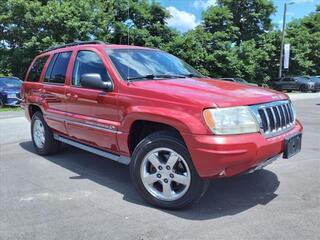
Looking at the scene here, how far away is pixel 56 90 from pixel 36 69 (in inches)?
51.7

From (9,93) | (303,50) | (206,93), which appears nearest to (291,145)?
(206,93)

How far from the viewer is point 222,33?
128ft

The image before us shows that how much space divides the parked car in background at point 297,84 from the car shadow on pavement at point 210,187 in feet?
107

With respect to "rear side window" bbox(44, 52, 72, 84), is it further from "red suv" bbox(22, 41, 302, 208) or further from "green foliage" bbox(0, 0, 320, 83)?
"green foliage" bbox(0, 0, 320, 83)

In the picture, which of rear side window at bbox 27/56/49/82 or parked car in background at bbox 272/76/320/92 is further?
parked car in background at bbox 272/76/320/92

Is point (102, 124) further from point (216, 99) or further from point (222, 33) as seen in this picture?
point (222, 33)

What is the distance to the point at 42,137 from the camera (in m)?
7.51

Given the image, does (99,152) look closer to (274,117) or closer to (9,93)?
(274,117)

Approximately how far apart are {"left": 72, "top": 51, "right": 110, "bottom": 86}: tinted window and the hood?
643 mm

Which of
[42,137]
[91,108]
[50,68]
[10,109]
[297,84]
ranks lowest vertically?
[297,84]

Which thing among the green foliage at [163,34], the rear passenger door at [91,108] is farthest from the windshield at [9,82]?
the rear passenger door at [91,108]

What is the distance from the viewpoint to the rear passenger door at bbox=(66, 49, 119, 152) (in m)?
5.49

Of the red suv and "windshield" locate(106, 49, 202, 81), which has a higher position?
"windshield" locate(106, 49, 202, 81)

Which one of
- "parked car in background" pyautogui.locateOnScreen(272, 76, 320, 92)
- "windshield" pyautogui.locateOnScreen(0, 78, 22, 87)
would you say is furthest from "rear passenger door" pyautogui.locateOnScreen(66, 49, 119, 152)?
"parked car in background" pyautogui.locateOnScreen(272, 76, 320, 92)
